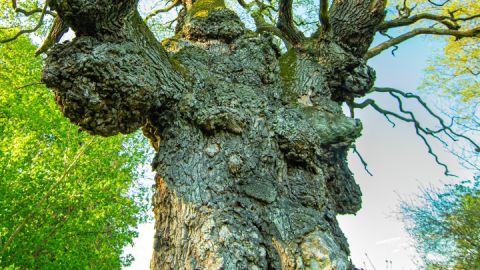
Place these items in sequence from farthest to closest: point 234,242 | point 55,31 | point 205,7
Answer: point 205,7
point 55,31
point 234,242

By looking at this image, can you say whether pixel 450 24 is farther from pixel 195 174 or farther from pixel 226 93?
pixel 195 174

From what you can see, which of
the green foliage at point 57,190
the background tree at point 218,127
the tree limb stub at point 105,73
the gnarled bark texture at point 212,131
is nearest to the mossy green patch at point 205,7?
the background tree at point 218,127

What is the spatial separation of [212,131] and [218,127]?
0.20 ft

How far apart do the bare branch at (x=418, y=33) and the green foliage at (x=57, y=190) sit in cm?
598

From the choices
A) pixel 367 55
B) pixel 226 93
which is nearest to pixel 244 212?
pixel 226 93

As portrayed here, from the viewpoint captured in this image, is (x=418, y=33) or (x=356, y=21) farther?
(x=418, y=33)

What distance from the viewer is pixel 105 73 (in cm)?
235

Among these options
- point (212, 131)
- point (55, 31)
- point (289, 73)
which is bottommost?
point (212, 131)

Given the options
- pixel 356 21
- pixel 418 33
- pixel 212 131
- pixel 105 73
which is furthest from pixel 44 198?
pixel 418 33

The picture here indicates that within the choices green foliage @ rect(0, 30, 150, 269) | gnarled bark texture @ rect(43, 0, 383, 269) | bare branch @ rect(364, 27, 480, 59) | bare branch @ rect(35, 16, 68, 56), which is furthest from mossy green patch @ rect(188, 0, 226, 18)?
green foliage @ rect(0, 30, 150, 269)

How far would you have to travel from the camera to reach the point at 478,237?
6805 millimetres

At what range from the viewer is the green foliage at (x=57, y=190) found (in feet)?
20.6

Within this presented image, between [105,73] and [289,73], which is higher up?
[289,73]

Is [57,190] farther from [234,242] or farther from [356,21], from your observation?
[356,21]
